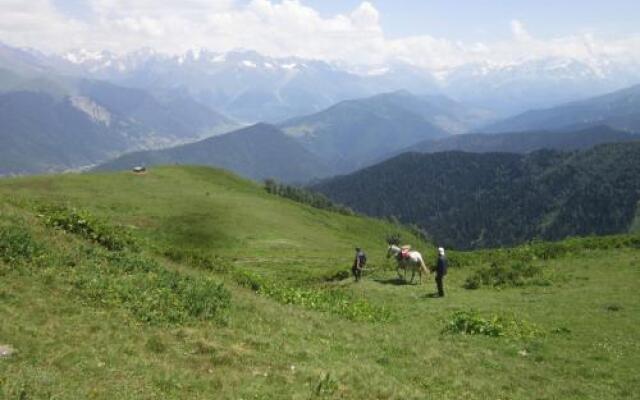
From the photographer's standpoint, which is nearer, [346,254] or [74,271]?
[74,271]

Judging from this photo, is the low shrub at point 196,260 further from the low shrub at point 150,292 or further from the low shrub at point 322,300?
the low shrub at point 150,292

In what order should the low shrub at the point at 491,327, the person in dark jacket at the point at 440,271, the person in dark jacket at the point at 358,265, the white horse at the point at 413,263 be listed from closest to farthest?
the low shrub at the point at 491,327
the person in dark jacket at the point at 440,271
the white horse at the point at 413,263
the person in dark jacket at the point at 358,265

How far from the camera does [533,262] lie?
48.0 m

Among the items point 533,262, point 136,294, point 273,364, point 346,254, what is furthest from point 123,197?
point 273,364

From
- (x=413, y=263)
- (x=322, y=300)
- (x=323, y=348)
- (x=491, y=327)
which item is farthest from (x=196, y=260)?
(x=491, y=327)

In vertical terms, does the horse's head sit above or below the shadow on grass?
above

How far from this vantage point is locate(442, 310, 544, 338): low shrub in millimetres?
27247

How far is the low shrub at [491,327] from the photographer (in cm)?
2725

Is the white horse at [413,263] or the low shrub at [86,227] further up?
the low shrub at [86,227]

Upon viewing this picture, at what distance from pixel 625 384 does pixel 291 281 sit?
28.4m

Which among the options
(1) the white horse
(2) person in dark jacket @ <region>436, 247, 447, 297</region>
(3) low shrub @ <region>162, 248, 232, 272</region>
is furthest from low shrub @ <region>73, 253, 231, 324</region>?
(1) the white horse

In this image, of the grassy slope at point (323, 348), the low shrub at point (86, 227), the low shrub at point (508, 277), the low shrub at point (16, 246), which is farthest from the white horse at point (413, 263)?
the low shrub at point (16, 246)

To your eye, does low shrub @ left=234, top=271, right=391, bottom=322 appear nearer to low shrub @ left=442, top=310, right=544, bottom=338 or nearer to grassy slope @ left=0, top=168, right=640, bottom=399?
grassy slope @ left=0, top=168, right=640, bottom=399

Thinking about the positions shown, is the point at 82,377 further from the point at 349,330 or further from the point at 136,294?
the point at 349,330
